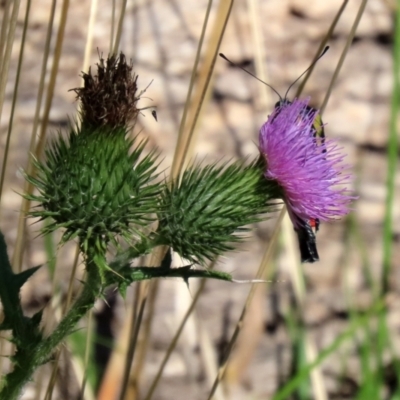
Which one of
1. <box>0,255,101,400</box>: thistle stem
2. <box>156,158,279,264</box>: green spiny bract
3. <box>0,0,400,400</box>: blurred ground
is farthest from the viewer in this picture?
<box>0,0,400,400</box>: blurred ground

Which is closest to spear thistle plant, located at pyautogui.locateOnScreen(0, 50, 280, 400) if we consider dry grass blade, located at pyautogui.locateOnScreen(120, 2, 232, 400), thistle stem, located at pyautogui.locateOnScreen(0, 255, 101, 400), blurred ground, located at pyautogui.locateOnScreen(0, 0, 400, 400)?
thistle stem, located at pyautogui.locateOnScreen(0, 255, 101, 400)

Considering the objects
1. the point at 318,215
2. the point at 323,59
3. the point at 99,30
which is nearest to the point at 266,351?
the point at 323,59

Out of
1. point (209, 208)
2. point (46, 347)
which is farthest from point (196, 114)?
point (46, 347)

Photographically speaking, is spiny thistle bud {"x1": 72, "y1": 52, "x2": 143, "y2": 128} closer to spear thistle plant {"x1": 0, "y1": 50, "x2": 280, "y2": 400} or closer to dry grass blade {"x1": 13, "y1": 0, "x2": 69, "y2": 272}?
spear thistle plant {"x1": 0, "y1": 50, "x2": 280, "y2": 400}

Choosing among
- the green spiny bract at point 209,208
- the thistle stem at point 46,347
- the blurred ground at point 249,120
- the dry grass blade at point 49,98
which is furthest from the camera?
the blurred ground at point 249,120

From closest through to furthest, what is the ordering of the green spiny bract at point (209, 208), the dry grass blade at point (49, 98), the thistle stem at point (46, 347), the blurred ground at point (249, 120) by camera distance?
the thistle stem at point (46, 347) → the green spiny bract at point (209, 208) → the dry grass blade at point (49, 98) → the blurred ground at point (249, 120)

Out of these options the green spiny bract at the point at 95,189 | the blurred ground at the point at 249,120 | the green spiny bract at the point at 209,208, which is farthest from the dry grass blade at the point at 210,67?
the blurred ground at the point at 249,120

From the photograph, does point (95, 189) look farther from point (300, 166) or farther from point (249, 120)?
point (249, 120)

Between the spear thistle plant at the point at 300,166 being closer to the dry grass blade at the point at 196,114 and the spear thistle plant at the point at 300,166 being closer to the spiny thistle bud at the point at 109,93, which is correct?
the dry grass blade at the point at 196,114

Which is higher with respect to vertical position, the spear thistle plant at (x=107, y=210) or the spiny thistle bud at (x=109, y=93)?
the spiny thistle bud at (x=109, y=93)
